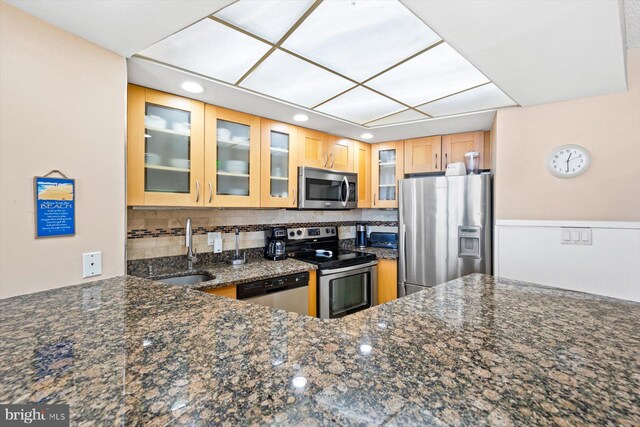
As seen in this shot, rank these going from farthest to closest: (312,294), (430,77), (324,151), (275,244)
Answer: (324,151)
(275,244)
(312,294)
(430,77)

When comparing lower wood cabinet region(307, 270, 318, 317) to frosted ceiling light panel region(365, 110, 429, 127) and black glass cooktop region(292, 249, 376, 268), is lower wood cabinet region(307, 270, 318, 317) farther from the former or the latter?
frosted ceiling light panel region(365, 110, 429, 127)

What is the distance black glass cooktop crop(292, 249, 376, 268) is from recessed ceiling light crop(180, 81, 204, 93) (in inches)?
63.8

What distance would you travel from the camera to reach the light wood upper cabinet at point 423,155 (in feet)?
9.88

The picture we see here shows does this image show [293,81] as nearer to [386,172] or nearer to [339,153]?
[339,153]

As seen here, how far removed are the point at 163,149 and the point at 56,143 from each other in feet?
2.35

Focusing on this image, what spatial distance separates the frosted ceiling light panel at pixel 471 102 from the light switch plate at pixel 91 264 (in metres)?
2.29

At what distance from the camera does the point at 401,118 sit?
251 centimetres

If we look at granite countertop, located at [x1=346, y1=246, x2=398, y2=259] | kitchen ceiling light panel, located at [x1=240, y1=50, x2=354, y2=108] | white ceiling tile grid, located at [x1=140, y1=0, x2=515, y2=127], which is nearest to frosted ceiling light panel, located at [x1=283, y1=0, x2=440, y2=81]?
white ceiling tile grid, located at [x1=140, y1=0, x2=515, y2=127]

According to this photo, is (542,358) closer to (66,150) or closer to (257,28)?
(257,28)

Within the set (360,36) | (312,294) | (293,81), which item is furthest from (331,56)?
(312,294)

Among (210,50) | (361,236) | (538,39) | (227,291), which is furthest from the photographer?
(361,236)

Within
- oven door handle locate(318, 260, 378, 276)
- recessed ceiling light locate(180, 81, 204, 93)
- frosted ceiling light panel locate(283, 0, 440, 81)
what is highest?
frosted ceiling light panel locate(283, 0, 440, 81)

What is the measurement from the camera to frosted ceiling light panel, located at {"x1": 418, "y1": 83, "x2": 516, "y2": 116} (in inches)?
75.9

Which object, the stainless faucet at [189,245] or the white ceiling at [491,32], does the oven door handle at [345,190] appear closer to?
the white ceiling at [491,32]
